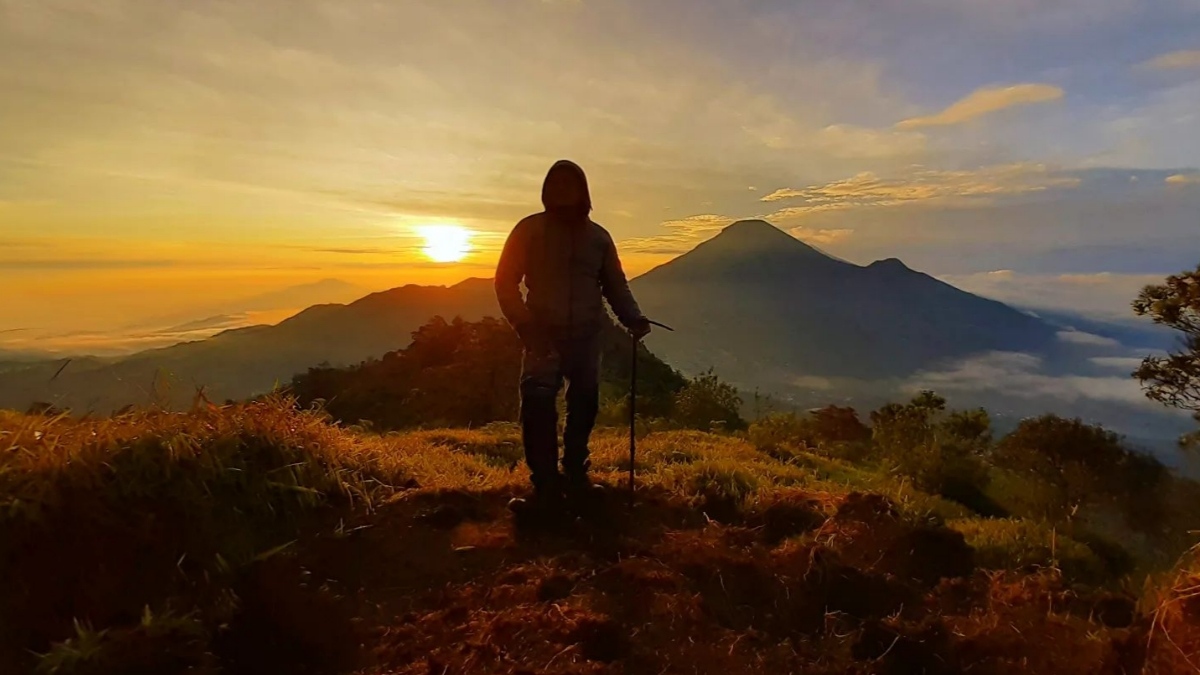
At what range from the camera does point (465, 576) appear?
406 cm

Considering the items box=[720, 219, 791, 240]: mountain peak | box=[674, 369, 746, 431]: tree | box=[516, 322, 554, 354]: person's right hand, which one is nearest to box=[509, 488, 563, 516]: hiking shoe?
box=[516, 322, 554, 354]: person's right hand

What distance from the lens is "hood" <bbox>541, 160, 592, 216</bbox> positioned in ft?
17.0

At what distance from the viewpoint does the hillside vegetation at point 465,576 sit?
3.09 metres

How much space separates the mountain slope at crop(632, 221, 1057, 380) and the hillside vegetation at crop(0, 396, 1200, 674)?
72585 mm

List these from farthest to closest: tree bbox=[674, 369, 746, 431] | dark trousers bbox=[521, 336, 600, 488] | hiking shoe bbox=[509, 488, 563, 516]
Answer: tree bbox=[674, 369, 746, 431]
dark trousers bbox=[521, 336, 600, 488]
hiking shoe bbox=[509, 488, 563, 516]

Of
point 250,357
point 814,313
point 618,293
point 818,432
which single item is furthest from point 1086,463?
point 814,313

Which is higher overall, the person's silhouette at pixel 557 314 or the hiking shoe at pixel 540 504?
the person's silhouette at pixel 557 314

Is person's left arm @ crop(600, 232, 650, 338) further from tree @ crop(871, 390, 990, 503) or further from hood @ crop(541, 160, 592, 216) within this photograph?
tree @ crop(871, 390, 990, 503)

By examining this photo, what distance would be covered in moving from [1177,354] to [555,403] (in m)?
8.91

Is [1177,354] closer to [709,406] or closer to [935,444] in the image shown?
[935,444]

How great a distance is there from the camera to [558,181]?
17.0 ft

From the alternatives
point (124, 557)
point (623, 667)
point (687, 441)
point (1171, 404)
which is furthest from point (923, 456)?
point (124, 557)

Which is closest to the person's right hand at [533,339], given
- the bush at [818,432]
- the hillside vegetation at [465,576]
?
the hillside vegetation at [465,576]

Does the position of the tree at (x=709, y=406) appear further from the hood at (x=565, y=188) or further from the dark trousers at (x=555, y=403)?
the hood at (x=565, y=188)
